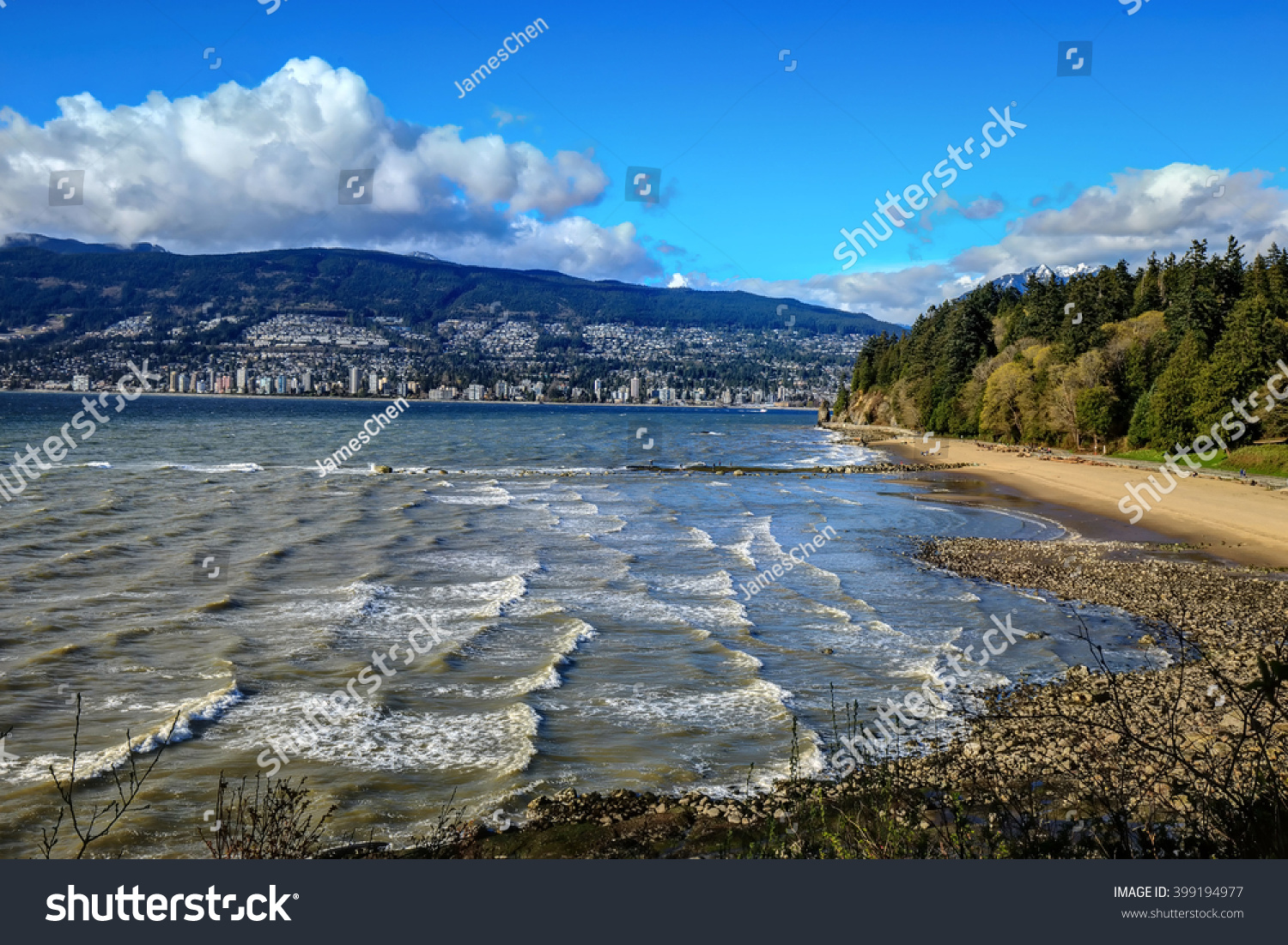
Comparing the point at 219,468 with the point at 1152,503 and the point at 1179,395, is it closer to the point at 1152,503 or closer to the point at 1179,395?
the point at 1152,503

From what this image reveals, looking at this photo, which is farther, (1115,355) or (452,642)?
(1115,355)

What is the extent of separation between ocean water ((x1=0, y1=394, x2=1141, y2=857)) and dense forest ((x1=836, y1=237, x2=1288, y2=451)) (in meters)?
26.8

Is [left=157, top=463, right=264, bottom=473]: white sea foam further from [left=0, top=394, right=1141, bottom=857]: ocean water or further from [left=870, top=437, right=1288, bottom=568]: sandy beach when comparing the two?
[left=870, top=437, right=1288, bottom=568]: sandy beach

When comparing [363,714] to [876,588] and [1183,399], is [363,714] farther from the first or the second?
[1183,399]

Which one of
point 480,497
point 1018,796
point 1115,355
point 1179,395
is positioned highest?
point 1115,355

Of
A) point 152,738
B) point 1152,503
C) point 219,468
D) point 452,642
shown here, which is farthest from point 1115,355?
point 152,738

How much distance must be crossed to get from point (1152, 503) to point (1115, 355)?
35265 millimetres

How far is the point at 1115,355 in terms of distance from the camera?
64.8 metres

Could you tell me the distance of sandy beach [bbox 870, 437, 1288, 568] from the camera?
25.7 m

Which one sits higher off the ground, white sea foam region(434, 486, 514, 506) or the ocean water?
the ocean water

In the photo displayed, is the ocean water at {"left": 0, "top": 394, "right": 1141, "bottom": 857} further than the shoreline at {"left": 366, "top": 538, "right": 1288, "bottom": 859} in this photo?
Yes

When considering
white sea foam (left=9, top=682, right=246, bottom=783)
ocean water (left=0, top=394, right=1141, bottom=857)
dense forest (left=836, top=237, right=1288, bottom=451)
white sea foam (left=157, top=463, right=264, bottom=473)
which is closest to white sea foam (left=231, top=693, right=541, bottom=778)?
ocean water (left=0, top=394, right=1141, bottom=857)

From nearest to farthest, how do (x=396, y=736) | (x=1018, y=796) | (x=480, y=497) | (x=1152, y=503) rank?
(x=1018, y=796), (x=396, y=736), (x=1152, y=503), (x=480, y=497)

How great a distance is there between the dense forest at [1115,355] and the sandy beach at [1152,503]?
20.1 feet
